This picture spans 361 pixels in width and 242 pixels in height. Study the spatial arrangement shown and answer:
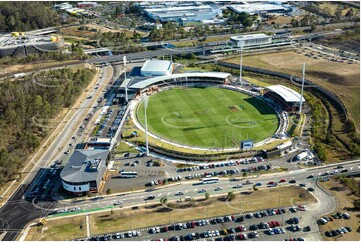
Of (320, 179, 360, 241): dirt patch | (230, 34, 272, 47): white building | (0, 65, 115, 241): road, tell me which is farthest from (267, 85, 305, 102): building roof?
(0, 65, 115, 241): road

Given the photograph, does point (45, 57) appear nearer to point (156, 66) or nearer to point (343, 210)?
point (156, 66)

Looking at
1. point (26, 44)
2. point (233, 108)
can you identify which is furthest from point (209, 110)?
point (26, 44)

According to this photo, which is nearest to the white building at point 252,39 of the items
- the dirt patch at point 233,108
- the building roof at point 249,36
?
the building roof at point 249,36

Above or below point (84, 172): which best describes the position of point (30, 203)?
below

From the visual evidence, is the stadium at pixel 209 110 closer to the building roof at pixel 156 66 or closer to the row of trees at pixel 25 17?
the building roof at pixel 156 66

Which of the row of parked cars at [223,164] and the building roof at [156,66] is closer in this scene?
the row of parked cars at [223,164]

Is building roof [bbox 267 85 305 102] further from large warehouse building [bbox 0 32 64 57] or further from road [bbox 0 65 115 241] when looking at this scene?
large warehouse building [bbox 0 32 64 57]
